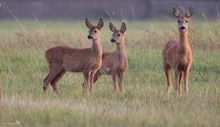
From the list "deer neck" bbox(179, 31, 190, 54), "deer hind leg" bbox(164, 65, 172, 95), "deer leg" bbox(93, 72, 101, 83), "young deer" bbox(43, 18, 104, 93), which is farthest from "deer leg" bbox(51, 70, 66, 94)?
"deer neck" bbox(179, 31, 190, 54)

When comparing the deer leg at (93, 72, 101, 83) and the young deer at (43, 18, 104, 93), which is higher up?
the young deer at (43, 18, 104, 93)

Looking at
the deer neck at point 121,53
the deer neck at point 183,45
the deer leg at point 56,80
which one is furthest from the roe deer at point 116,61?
the deer neck at point 183,45

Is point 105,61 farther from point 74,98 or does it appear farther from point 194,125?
point 194,125

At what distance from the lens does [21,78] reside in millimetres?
15453

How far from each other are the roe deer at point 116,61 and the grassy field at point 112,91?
25cm

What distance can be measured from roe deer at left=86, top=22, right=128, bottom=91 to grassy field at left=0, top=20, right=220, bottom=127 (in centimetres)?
25

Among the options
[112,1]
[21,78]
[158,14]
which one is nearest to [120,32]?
[21,78]

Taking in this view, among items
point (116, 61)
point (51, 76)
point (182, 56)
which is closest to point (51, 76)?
point (51, 76)

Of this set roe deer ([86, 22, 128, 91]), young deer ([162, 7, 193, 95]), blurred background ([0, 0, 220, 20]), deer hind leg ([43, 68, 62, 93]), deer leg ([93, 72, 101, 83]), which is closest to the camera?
young deer ([162, 7, 193, 95])

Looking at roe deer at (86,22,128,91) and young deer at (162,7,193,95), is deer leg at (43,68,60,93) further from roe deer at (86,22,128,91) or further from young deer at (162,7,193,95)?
young deer at (162,7,193,95)

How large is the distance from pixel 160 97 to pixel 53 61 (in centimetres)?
259

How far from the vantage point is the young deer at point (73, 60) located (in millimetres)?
14805

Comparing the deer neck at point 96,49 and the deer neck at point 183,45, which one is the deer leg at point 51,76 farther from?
the deer neck at point 183,45

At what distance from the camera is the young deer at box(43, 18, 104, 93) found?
1480 cm
